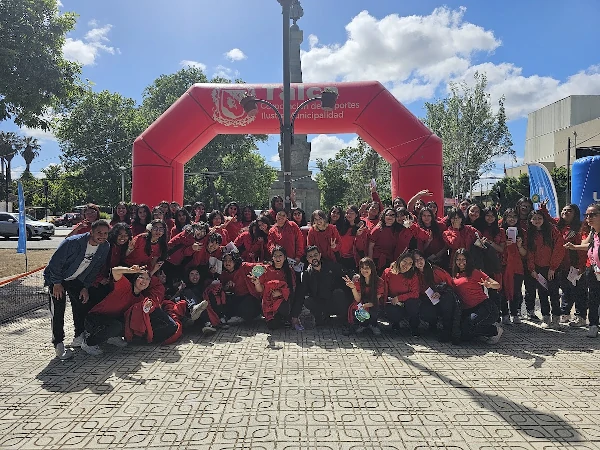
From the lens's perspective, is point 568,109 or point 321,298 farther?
point 568,109

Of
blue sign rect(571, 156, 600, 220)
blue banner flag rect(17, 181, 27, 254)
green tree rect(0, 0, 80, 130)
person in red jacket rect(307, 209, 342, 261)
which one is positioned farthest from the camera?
blue sign rect(571, 156, 600, 220)

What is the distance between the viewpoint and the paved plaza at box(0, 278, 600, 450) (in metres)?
2.80

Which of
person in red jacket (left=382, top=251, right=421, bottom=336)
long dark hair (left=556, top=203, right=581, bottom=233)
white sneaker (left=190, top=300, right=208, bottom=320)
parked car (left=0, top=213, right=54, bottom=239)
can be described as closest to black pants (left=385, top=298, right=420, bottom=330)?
person in red jacket (left=382, top=251, right=421, bottom=336)

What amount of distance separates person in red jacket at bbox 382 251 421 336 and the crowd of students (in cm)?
1

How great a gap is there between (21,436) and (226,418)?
4.23 ft

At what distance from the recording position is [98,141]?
112ft

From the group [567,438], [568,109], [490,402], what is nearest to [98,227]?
[490,402]

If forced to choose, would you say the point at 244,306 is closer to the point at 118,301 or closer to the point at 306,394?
the point at 118,301

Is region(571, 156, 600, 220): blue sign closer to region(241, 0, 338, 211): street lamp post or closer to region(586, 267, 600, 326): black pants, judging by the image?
region(586, 267, 600, 326): black pants

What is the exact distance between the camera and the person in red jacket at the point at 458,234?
5.51 meters

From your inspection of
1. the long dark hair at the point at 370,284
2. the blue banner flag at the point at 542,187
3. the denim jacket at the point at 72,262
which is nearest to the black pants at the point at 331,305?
the long dark hair at the point at 370,284

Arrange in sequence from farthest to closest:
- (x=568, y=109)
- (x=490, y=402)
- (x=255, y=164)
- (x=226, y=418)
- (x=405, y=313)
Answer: (x=568, y=109), (x=255, y=164), (x=405, y=313), (x=490, y=402), (x=226, y=418)

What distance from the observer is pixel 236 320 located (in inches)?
219

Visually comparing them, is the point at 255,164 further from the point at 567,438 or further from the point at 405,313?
the point at 567,438
